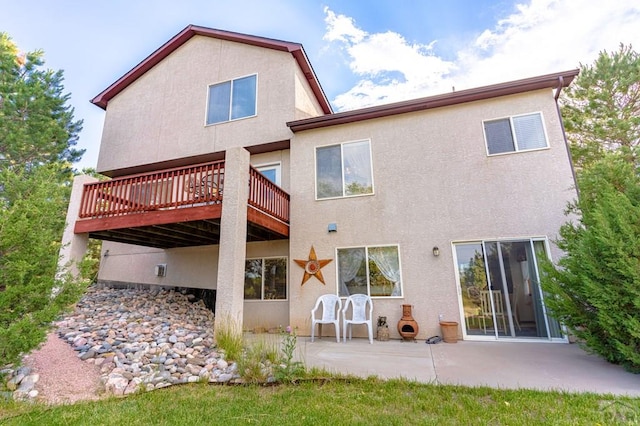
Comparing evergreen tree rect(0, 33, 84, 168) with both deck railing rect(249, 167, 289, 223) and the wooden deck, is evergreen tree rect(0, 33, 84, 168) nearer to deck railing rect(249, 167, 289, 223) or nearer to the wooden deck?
the wooden deck

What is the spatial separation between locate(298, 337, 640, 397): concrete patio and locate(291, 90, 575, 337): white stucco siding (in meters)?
1.22

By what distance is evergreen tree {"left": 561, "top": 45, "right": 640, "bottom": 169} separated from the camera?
11.5m

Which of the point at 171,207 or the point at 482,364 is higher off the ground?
the point at 171,207

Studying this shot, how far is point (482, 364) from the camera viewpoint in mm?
4855

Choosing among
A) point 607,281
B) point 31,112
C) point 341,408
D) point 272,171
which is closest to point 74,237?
point 272,171

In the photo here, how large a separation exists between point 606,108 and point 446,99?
373 inches

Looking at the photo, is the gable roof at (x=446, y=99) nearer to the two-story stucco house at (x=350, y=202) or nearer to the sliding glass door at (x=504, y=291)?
the two-story stucco house at (x=350, y=202)

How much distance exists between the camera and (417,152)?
7.98 metres

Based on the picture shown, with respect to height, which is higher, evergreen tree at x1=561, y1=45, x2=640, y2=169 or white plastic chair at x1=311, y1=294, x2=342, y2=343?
evergreen tree at x1=561, y1=45, x2=640, y2=169

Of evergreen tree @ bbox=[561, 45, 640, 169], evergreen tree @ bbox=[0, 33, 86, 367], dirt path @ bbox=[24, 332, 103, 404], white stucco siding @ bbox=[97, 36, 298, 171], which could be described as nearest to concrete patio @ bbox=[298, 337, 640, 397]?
dirt path @ bbox=[24, 332, 103, 404]

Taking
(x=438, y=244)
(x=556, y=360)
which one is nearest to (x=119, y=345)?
(x=438, y=244)

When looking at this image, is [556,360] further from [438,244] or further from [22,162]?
[22,162]

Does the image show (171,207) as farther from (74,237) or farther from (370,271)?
(370,271)

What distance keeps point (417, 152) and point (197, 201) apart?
18.3 ft
